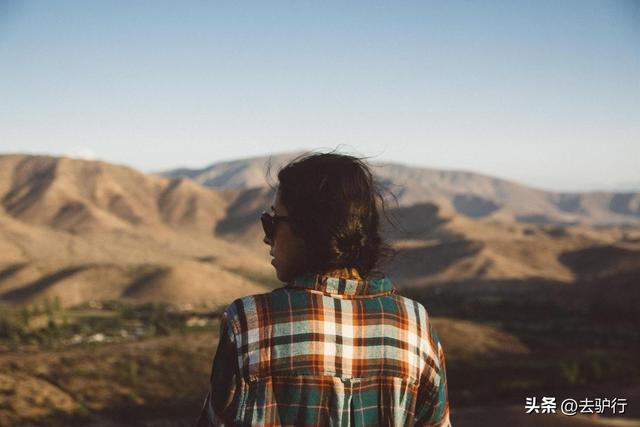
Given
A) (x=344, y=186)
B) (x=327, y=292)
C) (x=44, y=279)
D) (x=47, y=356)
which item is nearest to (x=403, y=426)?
(x=327, y=292)

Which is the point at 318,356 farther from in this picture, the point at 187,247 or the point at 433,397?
the point at 187,247

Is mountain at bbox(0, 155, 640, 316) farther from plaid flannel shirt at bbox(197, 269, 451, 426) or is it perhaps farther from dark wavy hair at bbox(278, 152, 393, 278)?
plaid flannel shirt at bbox(197, 269, 451, 426)

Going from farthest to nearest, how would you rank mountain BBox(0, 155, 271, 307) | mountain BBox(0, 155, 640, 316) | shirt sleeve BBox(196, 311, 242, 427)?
mountain BBox(0, 155, 271, 307)
mountain BBox(0, 155, 640, 316)
shirt sleeve BBox(196, 311, 242, 427)

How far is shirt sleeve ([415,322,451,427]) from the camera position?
179cm

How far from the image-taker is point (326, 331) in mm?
1628

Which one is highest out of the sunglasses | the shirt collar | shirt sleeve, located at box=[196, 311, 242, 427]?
the sunglasses

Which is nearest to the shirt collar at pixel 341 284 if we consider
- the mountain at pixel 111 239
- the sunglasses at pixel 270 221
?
the sunglasses at pixel 270 221

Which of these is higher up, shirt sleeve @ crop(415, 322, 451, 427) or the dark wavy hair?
the dark wavy hair

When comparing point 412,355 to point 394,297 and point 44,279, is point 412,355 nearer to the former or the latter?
point 394,297

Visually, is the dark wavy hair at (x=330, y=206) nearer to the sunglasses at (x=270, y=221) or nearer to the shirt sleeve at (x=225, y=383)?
the sunglasses at (x=270, y=221)

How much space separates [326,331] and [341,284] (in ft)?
0.43

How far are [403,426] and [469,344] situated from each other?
820 inches

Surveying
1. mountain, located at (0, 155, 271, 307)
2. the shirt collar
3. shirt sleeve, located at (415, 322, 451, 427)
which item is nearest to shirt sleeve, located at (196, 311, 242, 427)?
the shirt collar

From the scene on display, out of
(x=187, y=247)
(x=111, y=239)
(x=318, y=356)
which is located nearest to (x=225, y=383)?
(x=318, y=356)
